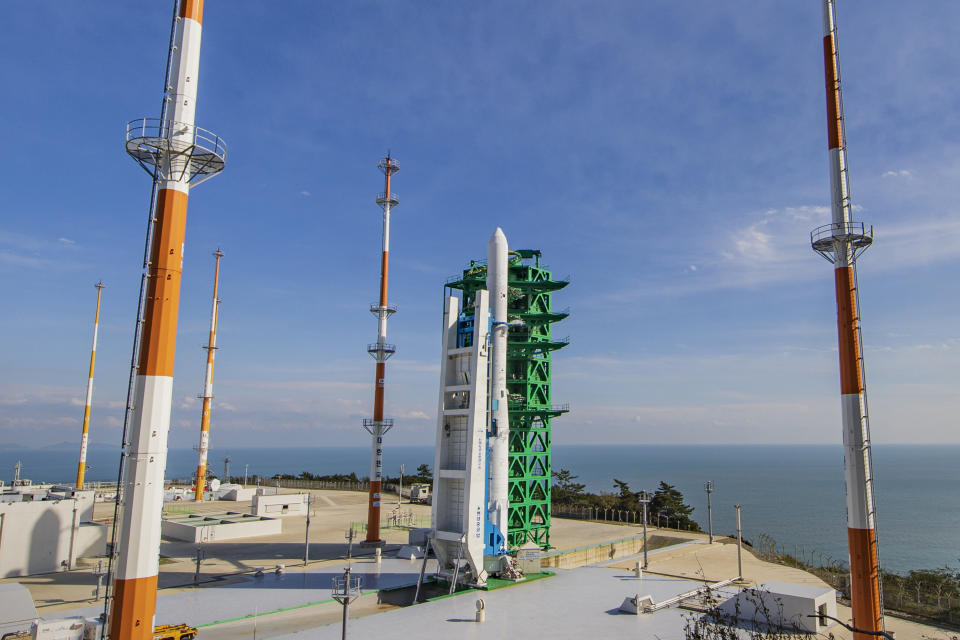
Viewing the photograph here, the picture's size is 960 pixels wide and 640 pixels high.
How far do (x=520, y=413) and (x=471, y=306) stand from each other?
21.5 feet

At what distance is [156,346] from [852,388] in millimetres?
19061

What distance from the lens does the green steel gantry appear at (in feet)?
107

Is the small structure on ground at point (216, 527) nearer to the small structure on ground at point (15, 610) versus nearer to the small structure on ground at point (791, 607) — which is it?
the small structure on ground at point (15, 610)

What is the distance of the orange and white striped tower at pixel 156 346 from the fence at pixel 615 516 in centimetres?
4046

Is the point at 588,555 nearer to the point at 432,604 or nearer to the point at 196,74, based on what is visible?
the point at 432,604

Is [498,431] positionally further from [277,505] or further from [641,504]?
[641,504]

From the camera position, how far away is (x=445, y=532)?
26266 millimetres

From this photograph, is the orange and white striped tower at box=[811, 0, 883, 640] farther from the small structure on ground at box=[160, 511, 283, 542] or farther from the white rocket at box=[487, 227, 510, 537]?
the small structure on ground at box=[160, 511, 283, 542]

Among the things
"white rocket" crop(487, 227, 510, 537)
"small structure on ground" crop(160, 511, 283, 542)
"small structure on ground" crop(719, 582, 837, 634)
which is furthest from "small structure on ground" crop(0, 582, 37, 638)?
"small structure on ground" crop(719, 582, 837, 634)

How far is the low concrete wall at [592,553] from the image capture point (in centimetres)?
3247

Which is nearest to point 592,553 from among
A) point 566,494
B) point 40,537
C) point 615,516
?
point 615,516

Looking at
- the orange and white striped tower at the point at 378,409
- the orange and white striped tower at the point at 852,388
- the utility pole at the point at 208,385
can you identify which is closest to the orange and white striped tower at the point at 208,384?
the utility pole at the point at 208,385

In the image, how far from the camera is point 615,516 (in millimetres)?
52938

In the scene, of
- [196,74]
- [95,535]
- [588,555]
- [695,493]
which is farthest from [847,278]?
[695,493]
